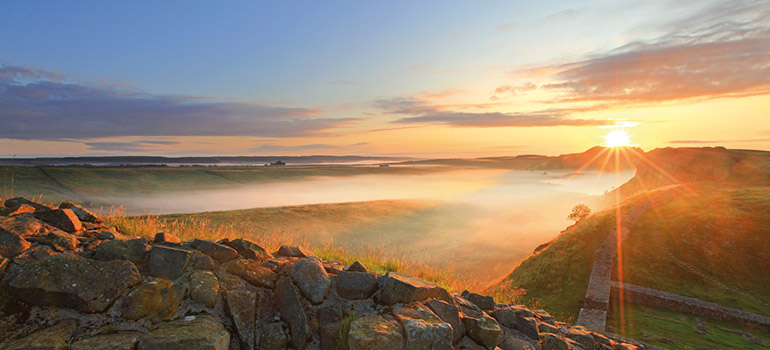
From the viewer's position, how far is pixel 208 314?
4.64m

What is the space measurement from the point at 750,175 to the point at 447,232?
33.4 metres

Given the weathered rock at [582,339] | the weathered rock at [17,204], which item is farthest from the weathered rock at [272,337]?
the weathered rock at [582,339]

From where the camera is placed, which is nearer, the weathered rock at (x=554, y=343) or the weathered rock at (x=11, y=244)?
the weathered rock at (x=11, y=244)

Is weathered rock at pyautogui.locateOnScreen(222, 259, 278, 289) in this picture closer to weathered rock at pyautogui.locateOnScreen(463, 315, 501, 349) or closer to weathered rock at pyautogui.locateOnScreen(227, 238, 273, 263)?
weathered rock at pyautogui.locateOnScreen(227, 238, 273, 263)

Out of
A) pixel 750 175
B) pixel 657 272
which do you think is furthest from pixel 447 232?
pixel 750 175

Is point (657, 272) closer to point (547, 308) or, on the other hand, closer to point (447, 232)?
point (547, 308)

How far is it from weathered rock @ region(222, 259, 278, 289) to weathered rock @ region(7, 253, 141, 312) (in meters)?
1.20

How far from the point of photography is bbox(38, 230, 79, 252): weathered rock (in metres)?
5.09

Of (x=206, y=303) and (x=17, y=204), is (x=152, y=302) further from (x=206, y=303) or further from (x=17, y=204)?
(x=17, y=204)

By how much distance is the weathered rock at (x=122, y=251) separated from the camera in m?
4.95

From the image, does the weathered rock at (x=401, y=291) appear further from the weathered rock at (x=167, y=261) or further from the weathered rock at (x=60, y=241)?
the weathered rock at (x=60, y=241)

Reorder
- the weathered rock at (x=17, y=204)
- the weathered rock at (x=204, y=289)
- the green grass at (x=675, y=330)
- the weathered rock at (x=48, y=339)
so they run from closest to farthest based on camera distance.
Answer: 1. the weathered rock at (x=48, y=339)
2. the weathered rock at (x=204, y=289)
3. the weathered rock at (x=17, y=204)
4. the green grass at (x=675, y=330)

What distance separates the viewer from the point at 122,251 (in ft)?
16.4

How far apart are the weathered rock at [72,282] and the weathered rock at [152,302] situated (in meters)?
0.20
